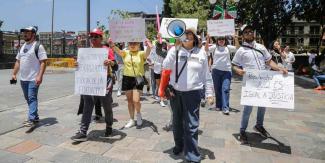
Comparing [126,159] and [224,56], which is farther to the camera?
[224,56]

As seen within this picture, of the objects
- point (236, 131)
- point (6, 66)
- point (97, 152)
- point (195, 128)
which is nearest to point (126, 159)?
point (97, 152)

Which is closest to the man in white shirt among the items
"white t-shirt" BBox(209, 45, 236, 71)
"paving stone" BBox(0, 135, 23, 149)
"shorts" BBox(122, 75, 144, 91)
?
"paving stone" BBox(0, 135, 23, 149)

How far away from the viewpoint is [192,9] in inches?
1695

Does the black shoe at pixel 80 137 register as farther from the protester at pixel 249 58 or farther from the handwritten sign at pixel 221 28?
the handwritten sign at pixel 221 28

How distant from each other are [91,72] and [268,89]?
2.79 meters

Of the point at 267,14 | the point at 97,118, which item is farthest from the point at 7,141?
the point at 267,14

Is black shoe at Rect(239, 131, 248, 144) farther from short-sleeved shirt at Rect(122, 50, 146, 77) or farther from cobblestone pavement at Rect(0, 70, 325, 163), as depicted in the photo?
short-sleeved shirt at Rect(122, 50, 146, 77)

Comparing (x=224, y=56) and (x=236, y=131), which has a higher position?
(x=224, y=56)

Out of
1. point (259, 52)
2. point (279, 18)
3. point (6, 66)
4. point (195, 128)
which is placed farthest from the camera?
point (279, 18)

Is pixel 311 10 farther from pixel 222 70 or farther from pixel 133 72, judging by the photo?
pixel 133 72

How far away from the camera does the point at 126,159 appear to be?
5211mm

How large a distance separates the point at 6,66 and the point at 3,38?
2433 mm

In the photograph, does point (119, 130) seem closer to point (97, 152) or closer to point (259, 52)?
point (97, 152)

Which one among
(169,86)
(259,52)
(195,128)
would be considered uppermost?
(259,52)
